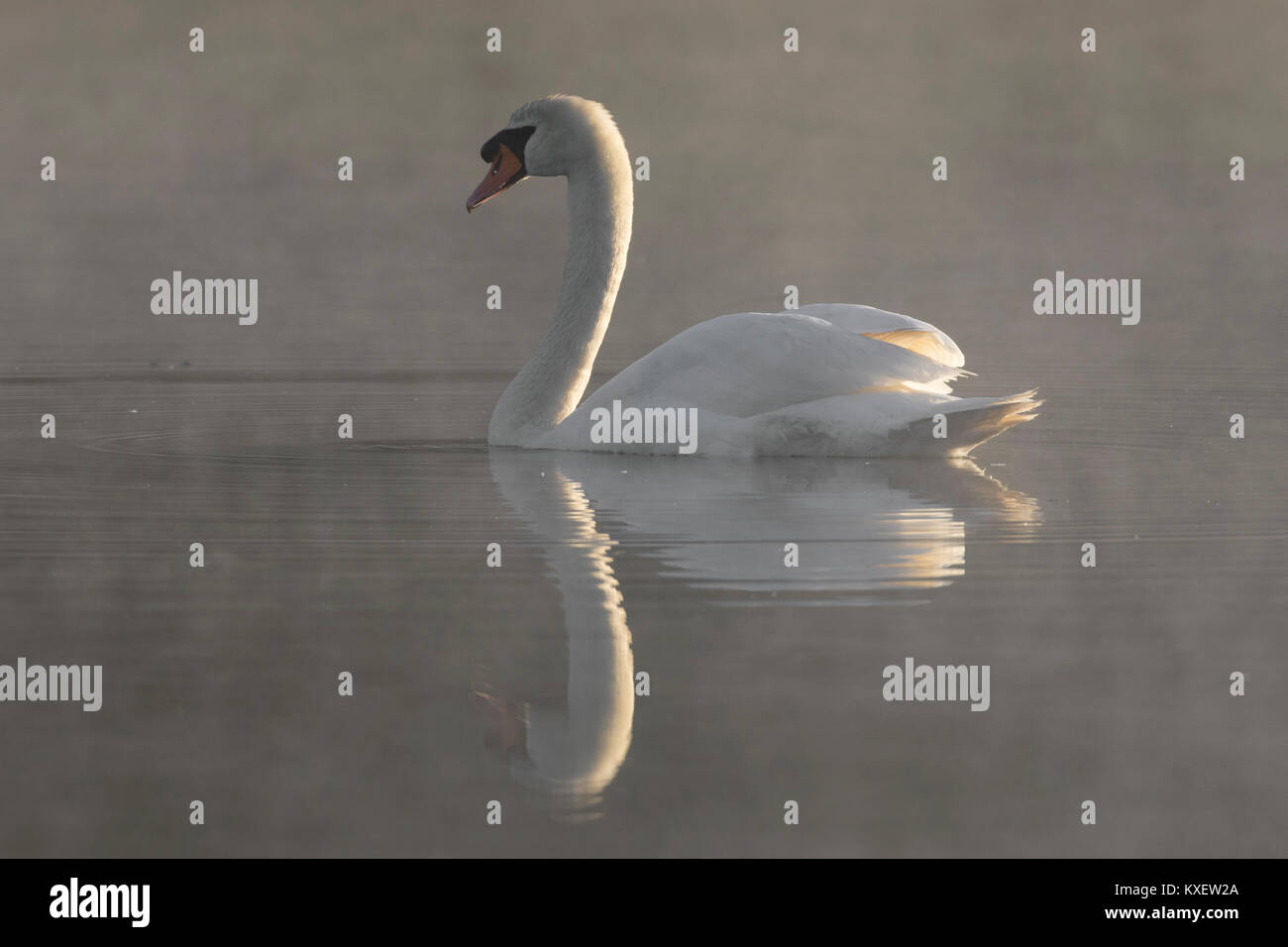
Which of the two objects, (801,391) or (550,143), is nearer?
(801,391)

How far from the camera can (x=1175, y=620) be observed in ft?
21.9

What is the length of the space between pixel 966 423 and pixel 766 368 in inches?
41.9

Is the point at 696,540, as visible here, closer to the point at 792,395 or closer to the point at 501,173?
the point at 792,395

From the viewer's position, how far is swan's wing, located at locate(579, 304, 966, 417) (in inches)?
400

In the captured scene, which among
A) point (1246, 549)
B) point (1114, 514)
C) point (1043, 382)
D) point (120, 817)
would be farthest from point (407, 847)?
point (1043, 382)

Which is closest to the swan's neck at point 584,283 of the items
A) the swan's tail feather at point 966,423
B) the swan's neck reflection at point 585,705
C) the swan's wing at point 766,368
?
the swan's wing at point 766,368

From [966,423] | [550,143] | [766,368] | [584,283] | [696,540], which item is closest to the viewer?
[696,540]

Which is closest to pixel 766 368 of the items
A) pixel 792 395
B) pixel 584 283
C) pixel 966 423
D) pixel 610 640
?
pixel 792 395

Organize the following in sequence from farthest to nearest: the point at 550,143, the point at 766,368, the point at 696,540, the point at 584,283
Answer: the point at 584,283, the point at 550,143, the point at 766,368, the point at 696,540

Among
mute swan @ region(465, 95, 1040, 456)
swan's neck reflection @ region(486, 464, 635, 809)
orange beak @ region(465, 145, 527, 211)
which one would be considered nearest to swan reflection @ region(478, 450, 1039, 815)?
swan's neck reflection @ region(486, 464, 635, 809)

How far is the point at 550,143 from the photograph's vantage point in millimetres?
11680

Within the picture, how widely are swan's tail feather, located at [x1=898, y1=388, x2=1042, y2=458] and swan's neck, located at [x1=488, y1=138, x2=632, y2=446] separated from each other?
230 centimetres

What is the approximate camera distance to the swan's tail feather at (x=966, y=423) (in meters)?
9.73

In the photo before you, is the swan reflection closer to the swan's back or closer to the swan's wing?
the swan's back
